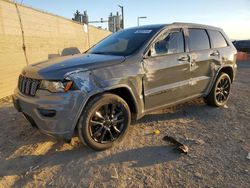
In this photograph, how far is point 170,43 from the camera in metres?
4.73

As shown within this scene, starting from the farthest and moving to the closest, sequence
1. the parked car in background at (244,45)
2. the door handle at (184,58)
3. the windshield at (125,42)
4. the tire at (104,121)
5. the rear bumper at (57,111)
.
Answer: the parked car in background at (244,45) < the door handle at (184,58) < the windshield at (125,42) < the tire at (104,121) < the rear bumper at (57,111)

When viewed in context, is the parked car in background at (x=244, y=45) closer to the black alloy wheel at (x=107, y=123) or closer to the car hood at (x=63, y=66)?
the car hood at (x=63, y=66)

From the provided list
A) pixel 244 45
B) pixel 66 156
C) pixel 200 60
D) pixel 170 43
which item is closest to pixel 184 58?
pixel 170 43

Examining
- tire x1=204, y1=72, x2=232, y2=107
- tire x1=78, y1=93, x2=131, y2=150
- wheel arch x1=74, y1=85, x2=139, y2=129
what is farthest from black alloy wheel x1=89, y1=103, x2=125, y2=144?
tire x1=204, y1=72, x2=232, y2=107

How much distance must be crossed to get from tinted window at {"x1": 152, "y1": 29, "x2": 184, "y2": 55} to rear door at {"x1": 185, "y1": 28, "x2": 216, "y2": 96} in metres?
0.27

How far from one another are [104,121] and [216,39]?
3.39 meters

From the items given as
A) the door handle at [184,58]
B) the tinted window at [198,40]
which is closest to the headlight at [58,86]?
the door handle at [184,58]

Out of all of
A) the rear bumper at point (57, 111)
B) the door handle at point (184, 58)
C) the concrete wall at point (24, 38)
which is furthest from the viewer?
the concrete wall at point (24, 38)

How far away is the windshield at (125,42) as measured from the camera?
4.42 meters

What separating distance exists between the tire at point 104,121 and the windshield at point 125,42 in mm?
892

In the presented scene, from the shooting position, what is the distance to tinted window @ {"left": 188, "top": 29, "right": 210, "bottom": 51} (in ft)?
17.0

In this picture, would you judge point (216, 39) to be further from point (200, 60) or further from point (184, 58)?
point (184, 58)

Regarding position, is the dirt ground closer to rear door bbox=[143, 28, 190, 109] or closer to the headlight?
rear door bbox=[143, 28, 190, 109]

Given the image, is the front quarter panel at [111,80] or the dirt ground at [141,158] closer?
the dirt ground at [141,158]
